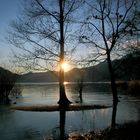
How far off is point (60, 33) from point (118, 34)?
6064 millimetres

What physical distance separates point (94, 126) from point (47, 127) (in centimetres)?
250

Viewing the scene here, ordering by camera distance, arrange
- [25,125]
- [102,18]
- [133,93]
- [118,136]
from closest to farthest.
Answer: [118,136], [25,125], [102,18], [133,93]

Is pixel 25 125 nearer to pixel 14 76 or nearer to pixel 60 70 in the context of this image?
pixel 60 70

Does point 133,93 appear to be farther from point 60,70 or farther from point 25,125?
point 25,125

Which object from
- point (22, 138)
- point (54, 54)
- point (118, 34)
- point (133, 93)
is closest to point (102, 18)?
point (118, 34)

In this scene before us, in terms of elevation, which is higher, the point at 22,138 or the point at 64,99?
the point at 64,99

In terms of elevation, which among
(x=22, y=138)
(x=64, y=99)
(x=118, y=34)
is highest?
(x=118, y=34)

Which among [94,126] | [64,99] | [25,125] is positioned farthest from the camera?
[64,99]

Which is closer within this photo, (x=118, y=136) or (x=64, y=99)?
(x=118, y=136)

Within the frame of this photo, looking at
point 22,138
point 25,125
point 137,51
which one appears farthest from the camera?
point 137,51

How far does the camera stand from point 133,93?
164 ft

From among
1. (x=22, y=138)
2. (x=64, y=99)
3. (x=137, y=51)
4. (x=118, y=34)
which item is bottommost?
(x=22, y=138)

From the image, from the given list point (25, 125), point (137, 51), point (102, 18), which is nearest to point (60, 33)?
point (102, 18)

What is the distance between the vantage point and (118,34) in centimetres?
3616
